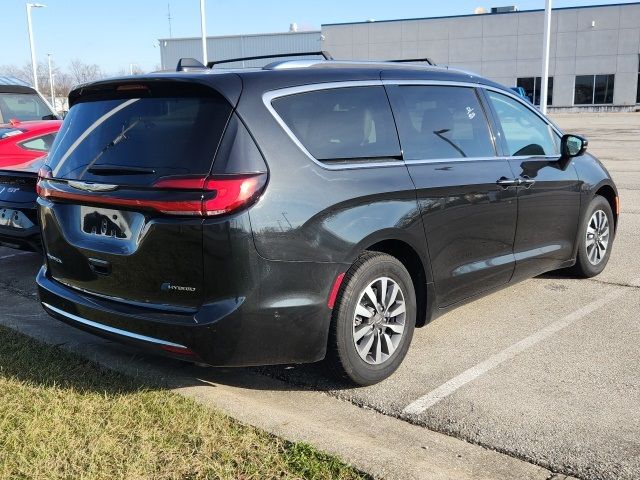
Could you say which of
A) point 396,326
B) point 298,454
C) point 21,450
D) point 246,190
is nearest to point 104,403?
point 21,450

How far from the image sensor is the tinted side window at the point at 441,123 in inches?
159

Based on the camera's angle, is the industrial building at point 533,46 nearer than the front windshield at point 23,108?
No

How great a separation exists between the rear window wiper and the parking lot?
1335 millimetres

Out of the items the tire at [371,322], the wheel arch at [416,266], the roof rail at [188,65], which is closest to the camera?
the tire at [371,322]

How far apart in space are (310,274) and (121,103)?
1418 millimetres

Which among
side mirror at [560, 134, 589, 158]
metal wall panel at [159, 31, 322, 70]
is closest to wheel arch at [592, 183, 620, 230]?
side mirror at [560, 134, 589, 158]

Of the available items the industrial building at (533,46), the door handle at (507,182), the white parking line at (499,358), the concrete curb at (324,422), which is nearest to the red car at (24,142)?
the concrete curb at (324,422)

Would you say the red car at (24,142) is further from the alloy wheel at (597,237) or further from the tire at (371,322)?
the alloy wheel at (597,237)

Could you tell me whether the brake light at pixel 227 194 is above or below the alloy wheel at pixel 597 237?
above

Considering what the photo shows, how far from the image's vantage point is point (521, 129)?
5.06 meters

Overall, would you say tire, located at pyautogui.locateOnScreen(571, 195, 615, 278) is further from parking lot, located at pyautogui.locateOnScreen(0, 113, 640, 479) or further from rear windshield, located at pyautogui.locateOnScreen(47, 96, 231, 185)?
rear windshield, located at pyautogui.locateOnScreen(47, 96, 231, 185)

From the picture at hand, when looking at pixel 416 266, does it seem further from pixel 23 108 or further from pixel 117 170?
pixel 23 108

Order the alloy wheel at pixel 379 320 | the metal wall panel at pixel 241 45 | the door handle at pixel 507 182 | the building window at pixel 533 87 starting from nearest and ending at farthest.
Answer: the alloy wheel at pixel 379 320
the door handle at pixel 507 182
the building window at pixel 533 87
the metal wall panel at pixel 241 45

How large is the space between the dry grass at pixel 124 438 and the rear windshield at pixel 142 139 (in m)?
1.18
